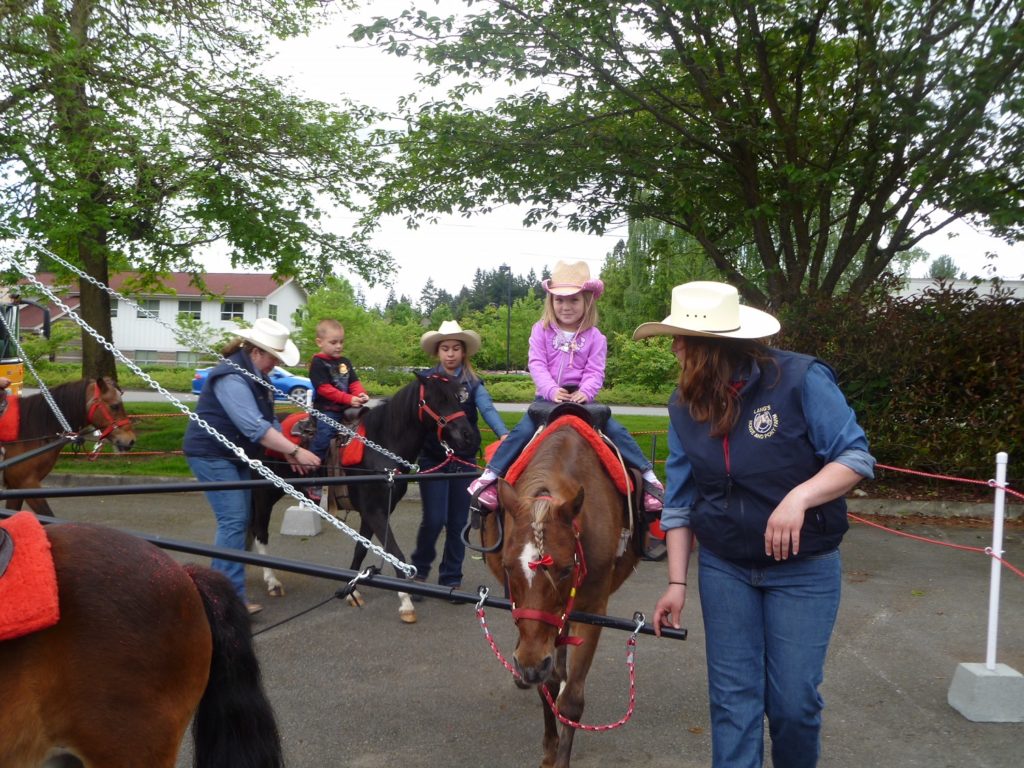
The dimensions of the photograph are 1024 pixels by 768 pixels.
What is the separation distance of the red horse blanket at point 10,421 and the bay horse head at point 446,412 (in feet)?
15.8

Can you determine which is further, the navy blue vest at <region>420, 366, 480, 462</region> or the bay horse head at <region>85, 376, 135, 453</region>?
the bay horse head at <region>85, 376, 135, 453</region>

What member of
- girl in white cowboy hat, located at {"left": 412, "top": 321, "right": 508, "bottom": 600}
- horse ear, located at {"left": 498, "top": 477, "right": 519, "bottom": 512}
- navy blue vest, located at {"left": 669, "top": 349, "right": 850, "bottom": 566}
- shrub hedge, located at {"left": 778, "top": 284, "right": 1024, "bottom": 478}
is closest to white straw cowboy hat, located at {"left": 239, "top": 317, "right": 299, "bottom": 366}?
girl in white cowboy hat, located at {"left": 412, "top": 321, "right": 508, "bottom": 600}

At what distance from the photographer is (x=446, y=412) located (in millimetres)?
6254

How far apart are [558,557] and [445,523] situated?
12.1ft

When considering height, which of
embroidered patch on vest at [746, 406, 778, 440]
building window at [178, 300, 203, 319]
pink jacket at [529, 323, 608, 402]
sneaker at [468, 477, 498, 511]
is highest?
building window at [178, 300, 203, 319]

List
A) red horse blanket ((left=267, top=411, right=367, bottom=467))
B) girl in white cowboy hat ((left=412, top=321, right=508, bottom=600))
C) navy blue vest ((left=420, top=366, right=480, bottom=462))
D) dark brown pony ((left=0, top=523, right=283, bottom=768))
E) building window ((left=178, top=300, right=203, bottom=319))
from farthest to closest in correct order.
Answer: building window ((left=178, top=300, right=203, bottom=319)) → red horse blanket ((left=267, top=411, right=367, bottom=467)) → girl in white cowboy hat ((left=412, top=321, right=508, bottom=600)) → navy blue vest ((left=420, top=366, right=480, bottom=462)) → dark brown pony ((left=0, top=523, right=283, bottom=768))

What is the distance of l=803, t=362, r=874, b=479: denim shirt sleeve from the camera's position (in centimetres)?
252

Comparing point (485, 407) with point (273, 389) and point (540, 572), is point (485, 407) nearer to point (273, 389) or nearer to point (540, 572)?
point (273, 389)

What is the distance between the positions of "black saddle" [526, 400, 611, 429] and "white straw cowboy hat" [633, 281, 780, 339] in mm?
1339

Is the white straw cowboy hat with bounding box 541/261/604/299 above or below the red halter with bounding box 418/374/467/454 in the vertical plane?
above

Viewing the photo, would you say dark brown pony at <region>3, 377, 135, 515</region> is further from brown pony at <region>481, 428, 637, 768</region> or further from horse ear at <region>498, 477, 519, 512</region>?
horse ear at <region>498, 477, 519, 512</region>

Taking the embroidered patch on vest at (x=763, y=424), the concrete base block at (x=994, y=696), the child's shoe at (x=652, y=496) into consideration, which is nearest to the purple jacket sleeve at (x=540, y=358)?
the child's shoe at (x=652, y=496)

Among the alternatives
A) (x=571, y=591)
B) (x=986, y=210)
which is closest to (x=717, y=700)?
(x=571, y=591)

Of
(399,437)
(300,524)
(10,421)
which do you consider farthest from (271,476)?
(10,421)
